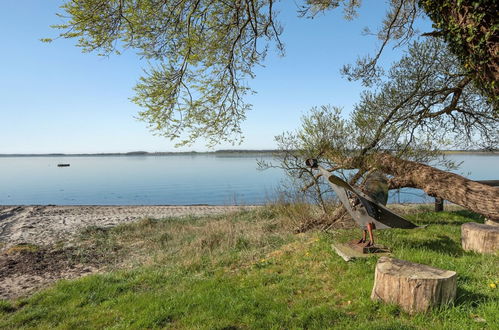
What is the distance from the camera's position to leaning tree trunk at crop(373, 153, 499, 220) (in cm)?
769

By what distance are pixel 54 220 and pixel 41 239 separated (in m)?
5.70

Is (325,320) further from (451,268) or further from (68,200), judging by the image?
(68,200)

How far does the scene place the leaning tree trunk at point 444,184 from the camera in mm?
7692

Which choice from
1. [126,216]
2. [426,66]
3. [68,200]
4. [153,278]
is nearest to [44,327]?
[153,278]

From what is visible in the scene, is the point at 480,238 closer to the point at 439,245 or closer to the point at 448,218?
the point at 439,245

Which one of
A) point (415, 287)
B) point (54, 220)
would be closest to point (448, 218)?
point (415, 287)

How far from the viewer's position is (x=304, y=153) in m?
10.4

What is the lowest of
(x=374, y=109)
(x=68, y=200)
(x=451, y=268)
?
(x=68, y=200)

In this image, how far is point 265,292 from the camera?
553 centimetres

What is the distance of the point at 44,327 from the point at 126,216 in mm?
16089

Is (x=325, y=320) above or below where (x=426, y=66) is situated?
Answer: below

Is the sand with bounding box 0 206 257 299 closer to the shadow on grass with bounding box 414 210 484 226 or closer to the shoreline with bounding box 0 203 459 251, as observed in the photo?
the shoreline with bounding box 0 203 459 251

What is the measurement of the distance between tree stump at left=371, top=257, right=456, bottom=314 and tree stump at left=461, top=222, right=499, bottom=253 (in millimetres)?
3182

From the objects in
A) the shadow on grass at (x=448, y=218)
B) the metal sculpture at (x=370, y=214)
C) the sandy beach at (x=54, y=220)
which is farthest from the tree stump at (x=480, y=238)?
the sandy beach at (x=54, y=220)
